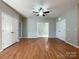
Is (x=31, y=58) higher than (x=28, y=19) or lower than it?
lower

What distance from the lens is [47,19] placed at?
12.0m

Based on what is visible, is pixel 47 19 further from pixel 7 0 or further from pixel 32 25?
pixel 7 0

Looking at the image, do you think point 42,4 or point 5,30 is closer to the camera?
point 5,30

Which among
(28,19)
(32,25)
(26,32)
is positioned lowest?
(26,32)

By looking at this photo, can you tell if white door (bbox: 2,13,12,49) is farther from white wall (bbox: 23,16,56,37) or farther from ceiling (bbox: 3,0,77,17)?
white wall (bbox: 23,16,56,37)

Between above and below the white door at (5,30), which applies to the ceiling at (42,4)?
above

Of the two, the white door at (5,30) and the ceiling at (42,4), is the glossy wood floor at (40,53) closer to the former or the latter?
the white door at (5,30)

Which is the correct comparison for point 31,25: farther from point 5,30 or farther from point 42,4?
point 5,30

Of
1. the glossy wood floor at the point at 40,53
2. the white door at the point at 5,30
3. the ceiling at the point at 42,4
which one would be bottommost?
the glossy wood floor at the point at 40,53

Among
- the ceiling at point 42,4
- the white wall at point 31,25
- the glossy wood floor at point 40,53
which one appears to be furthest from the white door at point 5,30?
the white wall at point 31,25

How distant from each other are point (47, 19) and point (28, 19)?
7.95 ft

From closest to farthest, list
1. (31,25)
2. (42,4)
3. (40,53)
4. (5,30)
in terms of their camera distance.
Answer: (40,53) < (5,30) < (42,4) < (31,25)

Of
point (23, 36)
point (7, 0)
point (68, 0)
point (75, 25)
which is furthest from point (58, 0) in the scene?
point (23, 36)

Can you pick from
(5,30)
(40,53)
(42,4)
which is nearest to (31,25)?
(42,4)
